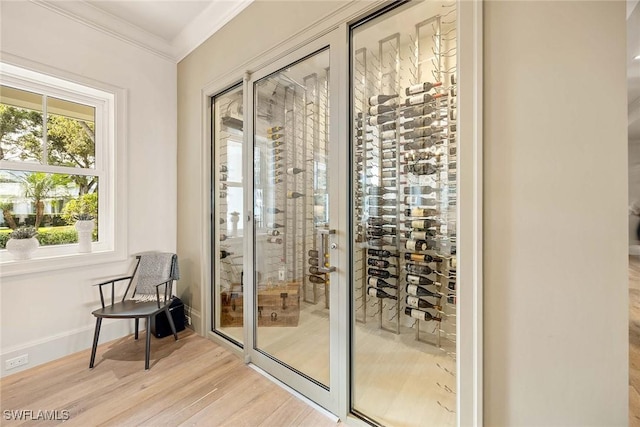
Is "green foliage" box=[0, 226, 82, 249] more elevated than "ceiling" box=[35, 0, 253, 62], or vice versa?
"ceiling" box=[35, 0, 253, 62]

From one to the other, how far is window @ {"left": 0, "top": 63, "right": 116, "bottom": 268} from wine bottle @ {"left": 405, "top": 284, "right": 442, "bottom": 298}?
8.72ft

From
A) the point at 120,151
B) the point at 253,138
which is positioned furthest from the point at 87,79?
the point at 253,138

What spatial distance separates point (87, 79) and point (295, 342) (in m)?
2.87

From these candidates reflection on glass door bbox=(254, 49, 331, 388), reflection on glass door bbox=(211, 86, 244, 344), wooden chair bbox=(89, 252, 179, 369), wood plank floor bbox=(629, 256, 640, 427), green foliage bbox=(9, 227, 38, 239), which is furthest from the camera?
reflection on glass door bbox=(211, 86, 244, 344)

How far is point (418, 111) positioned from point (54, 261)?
297 centimetres

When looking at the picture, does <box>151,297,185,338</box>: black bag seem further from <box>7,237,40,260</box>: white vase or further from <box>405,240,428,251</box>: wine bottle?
<box>405,240,428,251</box>: wine bottle

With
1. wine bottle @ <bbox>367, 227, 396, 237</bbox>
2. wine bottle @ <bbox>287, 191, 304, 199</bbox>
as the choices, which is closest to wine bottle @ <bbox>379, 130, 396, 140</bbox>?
wine bottle @ <bbox>367, 227, 396, 237</bbox>

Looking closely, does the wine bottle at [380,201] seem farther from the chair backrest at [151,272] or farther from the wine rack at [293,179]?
the chair backrest at [151,272]

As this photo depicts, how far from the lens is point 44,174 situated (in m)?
2.22

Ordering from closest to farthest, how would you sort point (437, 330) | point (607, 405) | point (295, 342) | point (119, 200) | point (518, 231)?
point (607, 405), point (518, 231), point (437, 330), point (295, 342), point (119, 200)

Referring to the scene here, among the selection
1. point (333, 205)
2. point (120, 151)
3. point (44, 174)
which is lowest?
point (333, 205)

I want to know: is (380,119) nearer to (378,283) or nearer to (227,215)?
(378,283)

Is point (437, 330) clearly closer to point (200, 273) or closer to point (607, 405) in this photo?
point (607, 405)

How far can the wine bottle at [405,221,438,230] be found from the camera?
57.9 inches
